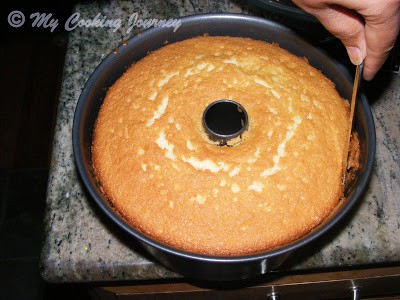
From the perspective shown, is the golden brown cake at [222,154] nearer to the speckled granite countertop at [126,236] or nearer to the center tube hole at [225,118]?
the center tube hole at [225,118]

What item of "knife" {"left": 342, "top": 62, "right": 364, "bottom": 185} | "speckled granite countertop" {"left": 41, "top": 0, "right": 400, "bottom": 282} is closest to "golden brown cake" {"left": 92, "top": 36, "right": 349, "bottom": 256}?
"knife" {"left": 342, "top": 62, "right": 364, "bottom": 185}

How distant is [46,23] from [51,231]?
2.17 metres

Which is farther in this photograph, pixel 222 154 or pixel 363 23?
pixel 222 154

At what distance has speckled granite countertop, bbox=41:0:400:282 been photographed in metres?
1.13

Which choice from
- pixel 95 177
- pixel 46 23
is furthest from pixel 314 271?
pixel 46 23

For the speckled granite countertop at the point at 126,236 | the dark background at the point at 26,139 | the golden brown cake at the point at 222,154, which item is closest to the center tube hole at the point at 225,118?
the golden brown cake at the point at 222,154

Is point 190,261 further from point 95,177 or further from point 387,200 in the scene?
point 387,200

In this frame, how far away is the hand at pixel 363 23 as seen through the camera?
2.48ft

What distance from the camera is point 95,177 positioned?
1.05 metres

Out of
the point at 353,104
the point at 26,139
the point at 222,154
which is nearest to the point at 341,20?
the point at 353,104

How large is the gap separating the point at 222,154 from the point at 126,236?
0.34 meters

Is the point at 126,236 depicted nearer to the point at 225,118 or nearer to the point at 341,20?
the point at 225,118

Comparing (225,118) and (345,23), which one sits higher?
(345,23)

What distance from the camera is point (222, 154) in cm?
100
